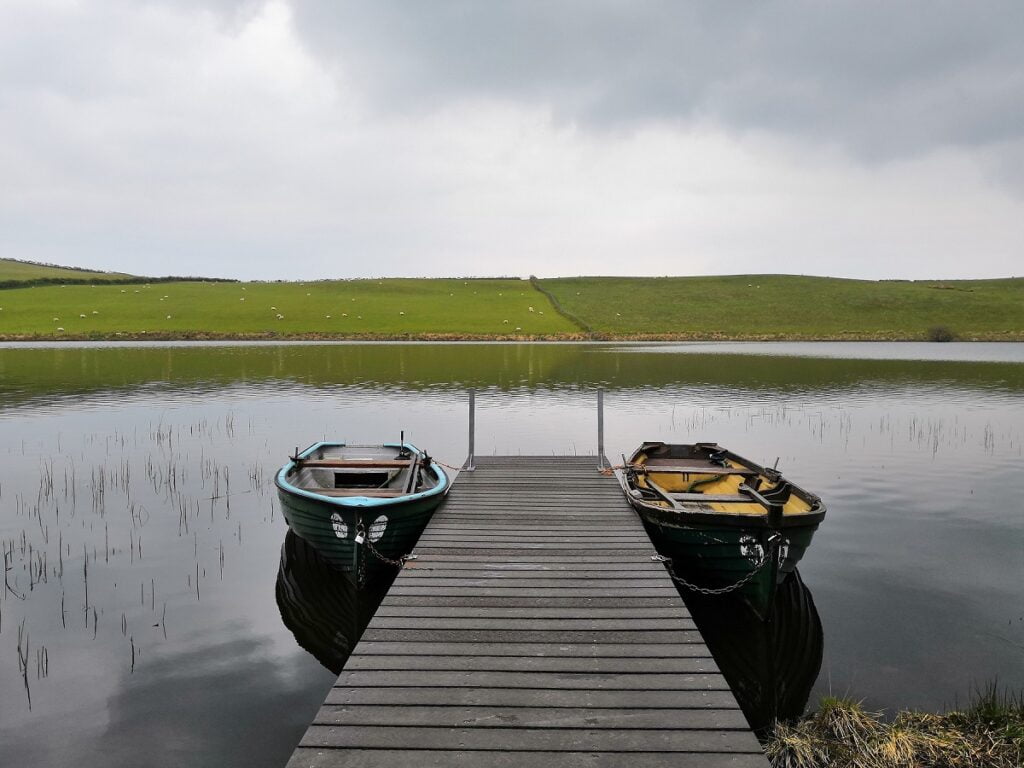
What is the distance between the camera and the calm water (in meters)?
7.63

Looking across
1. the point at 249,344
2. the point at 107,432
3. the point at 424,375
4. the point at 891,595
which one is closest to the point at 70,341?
the point at 249,344

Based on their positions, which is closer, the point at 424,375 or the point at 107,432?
the point at 107,432

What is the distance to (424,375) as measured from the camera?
42.2 m

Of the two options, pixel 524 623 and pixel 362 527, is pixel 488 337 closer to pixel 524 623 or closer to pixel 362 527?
pixel 362 527

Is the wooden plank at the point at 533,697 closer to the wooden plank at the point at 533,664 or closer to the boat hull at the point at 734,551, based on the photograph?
the wooden plank at the point at 533,664

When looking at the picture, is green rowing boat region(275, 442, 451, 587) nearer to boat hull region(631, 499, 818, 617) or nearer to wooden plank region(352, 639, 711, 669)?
wooden plank region(352, 639, 711, 669)

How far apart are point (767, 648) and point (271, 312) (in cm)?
8284

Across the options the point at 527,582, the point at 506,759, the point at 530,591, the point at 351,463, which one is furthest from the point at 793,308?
the point at 506,759

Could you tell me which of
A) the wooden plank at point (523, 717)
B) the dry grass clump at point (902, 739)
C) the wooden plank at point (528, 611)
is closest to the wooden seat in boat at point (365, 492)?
the wooden plank at point (528, 611)

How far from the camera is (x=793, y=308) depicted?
9331 cm

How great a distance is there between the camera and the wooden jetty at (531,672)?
4.95 meters

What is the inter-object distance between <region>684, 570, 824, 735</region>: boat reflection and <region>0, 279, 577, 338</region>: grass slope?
64.8m

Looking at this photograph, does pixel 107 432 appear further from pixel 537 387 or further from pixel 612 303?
pixel 612 303

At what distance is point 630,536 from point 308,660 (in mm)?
4964
